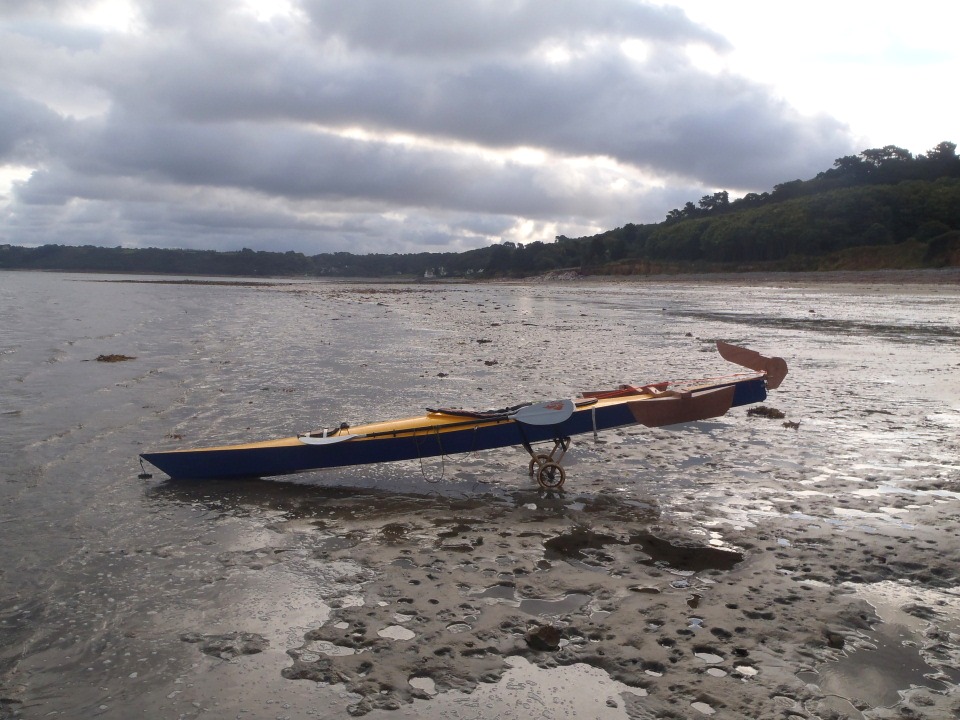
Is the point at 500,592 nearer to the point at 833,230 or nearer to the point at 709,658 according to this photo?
the point at 709,658

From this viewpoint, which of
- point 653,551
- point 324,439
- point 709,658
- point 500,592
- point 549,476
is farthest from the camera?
point 324,439

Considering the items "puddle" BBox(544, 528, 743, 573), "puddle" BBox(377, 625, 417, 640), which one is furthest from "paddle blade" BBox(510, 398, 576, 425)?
"puddle" BBox(377, 625, 417, 640)

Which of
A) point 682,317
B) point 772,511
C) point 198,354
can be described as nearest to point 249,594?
point 772,511

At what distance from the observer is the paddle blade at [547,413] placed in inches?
280

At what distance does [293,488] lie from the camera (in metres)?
7.56

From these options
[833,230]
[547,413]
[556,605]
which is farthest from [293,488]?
[833,230]

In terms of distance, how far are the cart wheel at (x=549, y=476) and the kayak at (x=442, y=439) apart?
0.04 feet

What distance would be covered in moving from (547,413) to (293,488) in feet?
10.1

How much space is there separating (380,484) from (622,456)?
127 inches

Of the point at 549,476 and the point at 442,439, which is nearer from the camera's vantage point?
the point at 549,476

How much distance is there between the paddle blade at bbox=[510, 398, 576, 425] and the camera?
712 cm

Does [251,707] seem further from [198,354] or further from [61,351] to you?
[61,351]

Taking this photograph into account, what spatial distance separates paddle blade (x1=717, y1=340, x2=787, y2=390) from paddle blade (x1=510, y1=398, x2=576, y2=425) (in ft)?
10.3

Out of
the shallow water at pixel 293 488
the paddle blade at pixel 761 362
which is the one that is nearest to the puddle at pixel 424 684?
the shallow water at pixel 293 488
